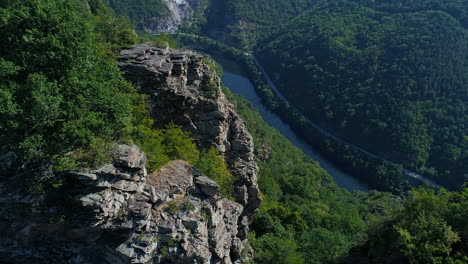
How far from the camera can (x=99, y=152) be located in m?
14.5

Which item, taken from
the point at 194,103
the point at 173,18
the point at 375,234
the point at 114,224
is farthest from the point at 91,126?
the point at 173,18

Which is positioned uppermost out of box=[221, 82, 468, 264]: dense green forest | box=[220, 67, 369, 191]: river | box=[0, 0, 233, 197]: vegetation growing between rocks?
box=[0, 0, 233, 197]: vegetation growing between rocks

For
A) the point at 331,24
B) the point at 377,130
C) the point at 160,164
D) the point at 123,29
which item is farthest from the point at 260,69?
the point at 160,164

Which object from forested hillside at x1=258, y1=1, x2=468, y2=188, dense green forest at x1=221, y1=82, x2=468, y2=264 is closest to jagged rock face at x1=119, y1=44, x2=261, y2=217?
dense green forest at x1=221, y1=82, x2=468, y2=264

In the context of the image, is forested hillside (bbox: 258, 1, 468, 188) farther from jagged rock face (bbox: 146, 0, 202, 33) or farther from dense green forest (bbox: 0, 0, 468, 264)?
dense green forest (bbox: 0, 0, 468, 264)

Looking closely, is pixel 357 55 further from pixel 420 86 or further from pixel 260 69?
pixel 260 69

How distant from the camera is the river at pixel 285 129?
9600 centimetres

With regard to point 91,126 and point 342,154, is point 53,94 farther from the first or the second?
point 342,154

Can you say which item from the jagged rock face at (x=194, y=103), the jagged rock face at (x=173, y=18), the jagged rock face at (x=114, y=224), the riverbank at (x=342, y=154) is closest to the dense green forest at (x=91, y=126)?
the jagged rock face at (x=114, y=224)

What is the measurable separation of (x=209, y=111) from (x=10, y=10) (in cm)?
1685

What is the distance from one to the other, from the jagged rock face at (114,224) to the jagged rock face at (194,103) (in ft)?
33.5

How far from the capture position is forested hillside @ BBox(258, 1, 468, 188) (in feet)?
310

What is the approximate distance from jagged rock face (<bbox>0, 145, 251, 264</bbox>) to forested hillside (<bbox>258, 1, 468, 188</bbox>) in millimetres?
91925

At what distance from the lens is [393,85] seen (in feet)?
346
